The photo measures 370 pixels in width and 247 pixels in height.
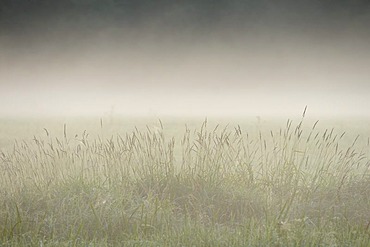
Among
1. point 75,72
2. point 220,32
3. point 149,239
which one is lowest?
point 149,239

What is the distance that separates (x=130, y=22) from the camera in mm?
4324

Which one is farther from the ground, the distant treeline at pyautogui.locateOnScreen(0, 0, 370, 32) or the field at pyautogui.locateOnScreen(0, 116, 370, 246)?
the distant treeline at pyautogui.locateOnScreen(0, 0, 370, 32)

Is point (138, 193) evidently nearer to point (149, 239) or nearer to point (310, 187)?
point (149, 239)

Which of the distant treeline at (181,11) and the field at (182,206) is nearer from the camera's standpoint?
the field at (182,206)

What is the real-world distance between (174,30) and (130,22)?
1.63 feet

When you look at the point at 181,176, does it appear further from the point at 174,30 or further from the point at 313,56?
the point at 313,56

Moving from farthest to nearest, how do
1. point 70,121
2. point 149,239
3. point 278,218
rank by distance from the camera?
point 70,121 < point 278,218 < point 149,239

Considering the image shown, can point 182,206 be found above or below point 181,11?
below

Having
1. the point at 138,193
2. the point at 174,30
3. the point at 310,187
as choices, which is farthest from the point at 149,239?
the point at 174,30

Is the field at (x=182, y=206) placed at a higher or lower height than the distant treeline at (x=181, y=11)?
lower

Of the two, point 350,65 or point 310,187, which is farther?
point 350,65

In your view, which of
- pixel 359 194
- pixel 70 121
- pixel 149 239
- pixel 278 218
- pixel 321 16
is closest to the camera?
pixel 149 239

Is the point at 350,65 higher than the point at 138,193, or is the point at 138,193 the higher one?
the point at 350,65

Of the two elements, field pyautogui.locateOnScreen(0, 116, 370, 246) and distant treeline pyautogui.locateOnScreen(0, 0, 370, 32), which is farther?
distant treeline pyautogui.locateOnScreen(0, 0, 370, 32)
